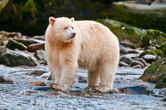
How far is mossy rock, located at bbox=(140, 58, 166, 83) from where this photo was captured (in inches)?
303

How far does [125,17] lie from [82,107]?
13415mm

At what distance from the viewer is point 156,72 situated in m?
7.89

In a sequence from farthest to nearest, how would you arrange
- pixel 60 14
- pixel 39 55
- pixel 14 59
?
pixel 60 14 → pixel 39 55 → pixel 14 59

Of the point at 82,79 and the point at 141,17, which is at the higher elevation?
the point at 141,17

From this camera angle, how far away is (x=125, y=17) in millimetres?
17750

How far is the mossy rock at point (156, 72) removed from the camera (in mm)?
7688

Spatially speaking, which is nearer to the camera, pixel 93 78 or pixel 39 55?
pixel 93 78

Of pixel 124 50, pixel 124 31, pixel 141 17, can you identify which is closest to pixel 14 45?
pixel 124 50

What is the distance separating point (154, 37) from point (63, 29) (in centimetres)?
1039

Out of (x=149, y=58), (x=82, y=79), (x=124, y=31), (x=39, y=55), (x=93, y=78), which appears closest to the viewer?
(x=93, y=78)

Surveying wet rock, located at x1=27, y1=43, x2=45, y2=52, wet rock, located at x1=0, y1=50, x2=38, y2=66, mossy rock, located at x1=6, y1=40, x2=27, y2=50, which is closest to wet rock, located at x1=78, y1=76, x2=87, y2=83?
wet rock, located at x1=0, y1=50, x2=38, y2=66

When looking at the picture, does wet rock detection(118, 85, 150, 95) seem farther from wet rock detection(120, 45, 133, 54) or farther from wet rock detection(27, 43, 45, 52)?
wet rock detection(120, 45, 133, 54)

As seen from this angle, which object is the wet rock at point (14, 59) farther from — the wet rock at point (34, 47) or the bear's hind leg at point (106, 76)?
the bear's hind leg at point (106, 76)

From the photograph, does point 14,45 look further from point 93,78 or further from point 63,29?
point 63,29
